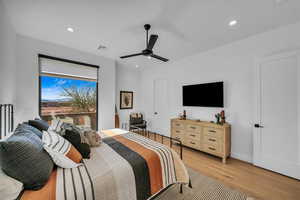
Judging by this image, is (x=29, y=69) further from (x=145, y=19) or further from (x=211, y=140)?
(x=211, y=140)

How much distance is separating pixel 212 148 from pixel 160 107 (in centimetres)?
236

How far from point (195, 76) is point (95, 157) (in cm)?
333

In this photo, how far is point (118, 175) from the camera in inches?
48.1

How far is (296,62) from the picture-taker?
221cm

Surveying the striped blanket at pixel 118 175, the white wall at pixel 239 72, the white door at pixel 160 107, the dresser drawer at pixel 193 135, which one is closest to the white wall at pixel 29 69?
the striped blanket at pixel 118 175

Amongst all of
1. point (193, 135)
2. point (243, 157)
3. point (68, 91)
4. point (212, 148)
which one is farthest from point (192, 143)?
point (68, 91)

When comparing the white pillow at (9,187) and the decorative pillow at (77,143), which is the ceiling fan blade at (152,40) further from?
the white pillow at (9,187)

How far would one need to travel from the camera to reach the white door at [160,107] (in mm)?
4688

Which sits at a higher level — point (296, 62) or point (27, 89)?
point (296, 62)

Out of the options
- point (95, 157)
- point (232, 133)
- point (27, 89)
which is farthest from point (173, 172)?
point (27, 89)

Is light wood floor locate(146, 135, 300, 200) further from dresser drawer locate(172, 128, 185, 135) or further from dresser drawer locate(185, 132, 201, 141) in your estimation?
dresser drawer locate(172, 128, 185, 135)

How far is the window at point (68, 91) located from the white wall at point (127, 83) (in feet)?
3.82

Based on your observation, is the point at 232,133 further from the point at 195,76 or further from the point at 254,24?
the point at 254,24

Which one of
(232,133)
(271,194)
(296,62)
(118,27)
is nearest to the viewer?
(271,194)
